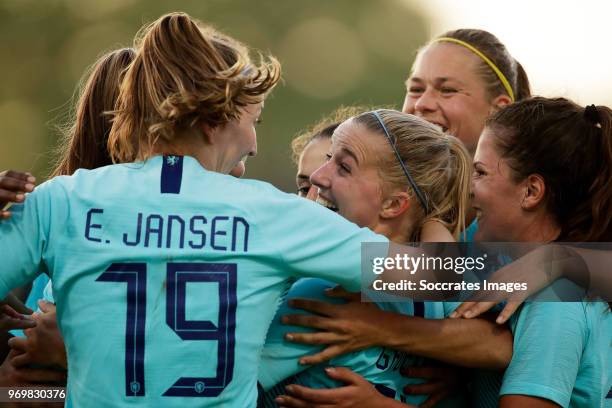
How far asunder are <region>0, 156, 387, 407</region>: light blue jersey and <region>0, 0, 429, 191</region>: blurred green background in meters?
20.0

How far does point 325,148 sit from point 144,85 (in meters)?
1.50

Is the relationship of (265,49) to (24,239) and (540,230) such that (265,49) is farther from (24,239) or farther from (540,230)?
(24,239)

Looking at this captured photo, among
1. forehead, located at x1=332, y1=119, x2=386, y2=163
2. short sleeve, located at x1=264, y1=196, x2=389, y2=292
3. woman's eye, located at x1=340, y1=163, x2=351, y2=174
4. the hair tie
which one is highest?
the hair tie

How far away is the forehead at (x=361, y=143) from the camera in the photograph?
365cm

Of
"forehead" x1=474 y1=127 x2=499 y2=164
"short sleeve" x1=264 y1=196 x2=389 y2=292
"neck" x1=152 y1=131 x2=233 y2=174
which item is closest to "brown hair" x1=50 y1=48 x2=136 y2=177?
"neck" x1=152 y1=131 x2=233 y2=174

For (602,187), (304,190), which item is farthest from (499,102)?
(602,187)

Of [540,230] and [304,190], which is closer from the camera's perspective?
[540,230]

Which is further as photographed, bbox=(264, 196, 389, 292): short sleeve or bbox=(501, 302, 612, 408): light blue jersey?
bbox=(501, 302, 612, 408): light blue jersey

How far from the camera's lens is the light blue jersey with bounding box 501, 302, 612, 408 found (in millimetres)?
3314

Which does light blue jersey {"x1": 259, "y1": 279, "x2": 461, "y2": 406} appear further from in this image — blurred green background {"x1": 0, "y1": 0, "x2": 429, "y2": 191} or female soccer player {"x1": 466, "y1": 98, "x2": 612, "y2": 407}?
blurred green background {"x1": 0, "y1": 0, "x2": 429, "y2": 191}

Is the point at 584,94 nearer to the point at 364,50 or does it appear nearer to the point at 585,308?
the point at 364,50

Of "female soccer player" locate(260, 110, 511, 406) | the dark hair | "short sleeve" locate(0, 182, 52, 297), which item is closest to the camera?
"short sleeve" locate(0, 182, 52, 297)

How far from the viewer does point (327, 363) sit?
331 centimetres

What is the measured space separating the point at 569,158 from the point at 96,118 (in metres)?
1.71
